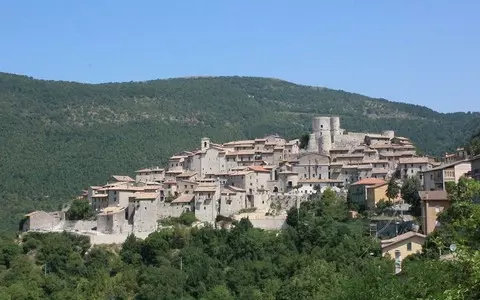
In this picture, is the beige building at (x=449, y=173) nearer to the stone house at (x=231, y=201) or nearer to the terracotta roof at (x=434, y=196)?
the terracotta roof at (x=434, y=196)

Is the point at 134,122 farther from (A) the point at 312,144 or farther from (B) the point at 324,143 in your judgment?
(B) the point at 324,143

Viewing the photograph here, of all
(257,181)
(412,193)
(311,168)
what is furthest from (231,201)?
(412,193)

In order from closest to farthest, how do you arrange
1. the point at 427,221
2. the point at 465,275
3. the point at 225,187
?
the point at 465,275 → the point at 427,221 → the point at 225,187

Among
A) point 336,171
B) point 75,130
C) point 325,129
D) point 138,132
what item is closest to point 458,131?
point 138,132

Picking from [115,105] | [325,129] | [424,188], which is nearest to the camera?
[424,188]

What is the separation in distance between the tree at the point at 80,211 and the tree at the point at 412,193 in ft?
69.3

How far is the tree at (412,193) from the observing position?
4956 cm

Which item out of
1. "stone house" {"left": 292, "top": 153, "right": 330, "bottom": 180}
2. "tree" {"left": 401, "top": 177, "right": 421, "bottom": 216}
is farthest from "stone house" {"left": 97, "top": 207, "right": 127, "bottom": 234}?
"tree" {"left": 401, "top": 177, "right": 421, "bottom": 216}

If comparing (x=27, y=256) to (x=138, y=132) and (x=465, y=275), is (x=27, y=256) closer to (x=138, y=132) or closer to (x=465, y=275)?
(x=465, y=275)

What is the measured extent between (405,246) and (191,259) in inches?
563

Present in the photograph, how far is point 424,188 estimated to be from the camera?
51.8m

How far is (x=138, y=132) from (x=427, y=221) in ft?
252

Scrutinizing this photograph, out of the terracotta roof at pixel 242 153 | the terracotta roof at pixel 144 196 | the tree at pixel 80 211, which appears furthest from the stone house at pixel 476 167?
the tree at pixel 80 211

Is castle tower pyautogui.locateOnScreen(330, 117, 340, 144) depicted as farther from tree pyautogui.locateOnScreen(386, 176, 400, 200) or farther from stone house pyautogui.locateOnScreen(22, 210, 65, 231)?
stone house pyautogui.locateOnScreen(22, 210, 65, 231)
